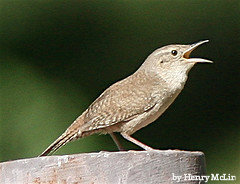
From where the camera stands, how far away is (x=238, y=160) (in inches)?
267

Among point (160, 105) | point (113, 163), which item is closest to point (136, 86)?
point (160, 105)

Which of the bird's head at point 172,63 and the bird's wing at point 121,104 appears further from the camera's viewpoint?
the bird's head at point 172,63

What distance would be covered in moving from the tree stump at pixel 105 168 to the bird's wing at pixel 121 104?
996mm

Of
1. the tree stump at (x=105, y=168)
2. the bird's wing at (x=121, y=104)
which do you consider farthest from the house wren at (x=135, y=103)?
the tree stump at (x=105, y=168)

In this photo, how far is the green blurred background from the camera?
22.4 ft

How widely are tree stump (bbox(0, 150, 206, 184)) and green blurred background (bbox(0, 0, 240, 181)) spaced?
9.94 ft

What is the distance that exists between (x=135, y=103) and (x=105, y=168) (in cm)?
117

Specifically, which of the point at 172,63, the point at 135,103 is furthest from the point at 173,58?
the point at 135,103

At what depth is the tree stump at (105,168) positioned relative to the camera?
11.6 ft

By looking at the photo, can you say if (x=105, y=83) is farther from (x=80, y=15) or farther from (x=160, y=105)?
(x=160, y=105)

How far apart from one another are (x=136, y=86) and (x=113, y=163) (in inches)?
50.7

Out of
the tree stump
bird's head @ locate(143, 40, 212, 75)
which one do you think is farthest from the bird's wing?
the tree stump

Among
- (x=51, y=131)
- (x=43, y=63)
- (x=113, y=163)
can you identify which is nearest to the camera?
(x=113, y=163)

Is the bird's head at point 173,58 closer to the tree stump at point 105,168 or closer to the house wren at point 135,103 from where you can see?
the house wren at point 135,103
